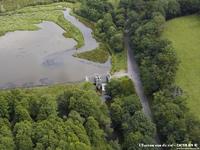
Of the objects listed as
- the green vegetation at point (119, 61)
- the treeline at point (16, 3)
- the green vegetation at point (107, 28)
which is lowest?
the green vegetation at point (119, 61)

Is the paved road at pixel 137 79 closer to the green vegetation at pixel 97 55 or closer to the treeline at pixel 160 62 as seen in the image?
the treeline at pixel 160 62

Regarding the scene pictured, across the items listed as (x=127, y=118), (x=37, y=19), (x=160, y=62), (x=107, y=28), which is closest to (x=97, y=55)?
(x=107, y=28)

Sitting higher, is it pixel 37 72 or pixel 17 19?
pixel 17 19

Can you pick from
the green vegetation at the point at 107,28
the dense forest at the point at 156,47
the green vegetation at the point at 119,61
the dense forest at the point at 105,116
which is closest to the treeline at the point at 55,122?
the dense forest at the point at 105,116

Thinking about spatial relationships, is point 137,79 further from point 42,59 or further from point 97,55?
point 42,59

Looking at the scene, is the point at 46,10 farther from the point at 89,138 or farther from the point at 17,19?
the point at 89,138

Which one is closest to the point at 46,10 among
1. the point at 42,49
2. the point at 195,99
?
the point at 42,49

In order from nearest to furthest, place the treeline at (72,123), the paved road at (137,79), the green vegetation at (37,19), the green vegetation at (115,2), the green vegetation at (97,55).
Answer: the treeline at (72,123)
the paved road at (137,79)
the green vegetation at (97,55)
the green vegetation at (37,19)
the green vegetation at (115,2)
